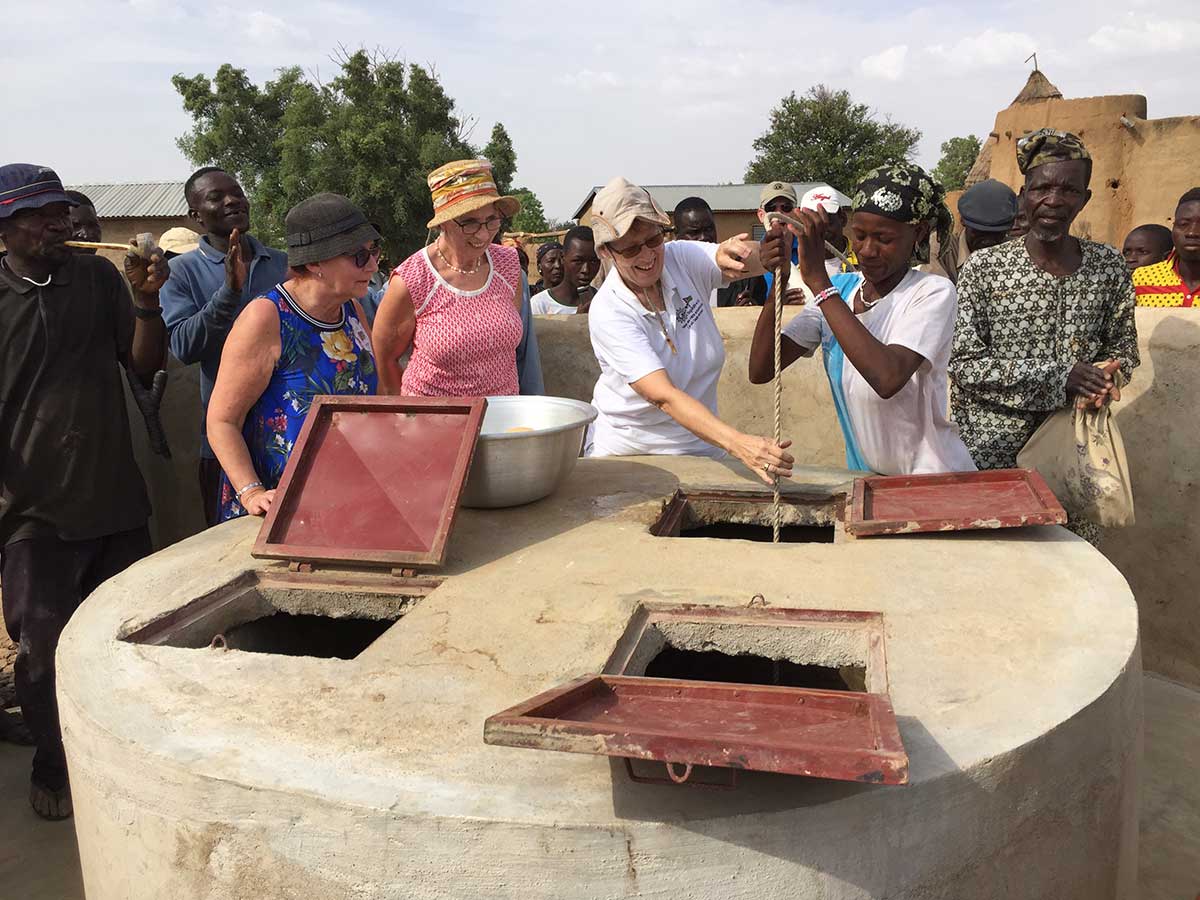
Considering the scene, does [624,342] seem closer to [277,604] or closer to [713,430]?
[713,430]

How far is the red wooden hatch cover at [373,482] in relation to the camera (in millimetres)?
2354

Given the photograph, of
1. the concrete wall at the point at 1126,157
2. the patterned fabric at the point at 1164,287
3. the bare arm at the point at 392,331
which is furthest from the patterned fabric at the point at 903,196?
the concrete wall at the point at 1126,157

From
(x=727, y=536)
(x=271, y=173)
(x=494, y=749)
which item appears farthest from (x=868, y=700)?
(x=271, y=173)

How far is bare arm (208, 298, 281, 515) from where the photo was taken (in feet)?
8.56

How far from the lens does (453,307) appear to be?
10.5 ft

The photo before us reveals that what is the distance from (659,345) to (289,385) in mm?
1137

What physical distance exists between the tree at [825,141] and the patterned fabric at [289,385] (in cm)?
3324

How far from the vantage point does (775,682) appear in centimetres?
274

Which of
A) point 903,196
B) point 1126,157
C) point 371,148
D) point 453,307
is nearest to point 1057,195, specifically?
point 903,196

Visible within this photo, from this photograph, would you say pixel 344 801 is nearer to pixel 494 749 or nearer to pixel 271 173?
pixel 494 749

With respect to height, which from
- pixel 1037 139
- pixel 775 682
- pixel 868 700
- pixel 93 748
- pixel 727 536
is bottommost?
pixel 775 682

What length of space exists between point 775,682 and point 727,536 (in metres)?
0.61

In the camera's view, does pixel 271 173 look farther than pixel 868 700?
Yes

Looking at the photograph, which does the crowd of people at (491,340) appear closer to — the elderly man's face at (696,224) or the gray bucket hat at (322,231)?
the gray bucket hat at (322,231)
